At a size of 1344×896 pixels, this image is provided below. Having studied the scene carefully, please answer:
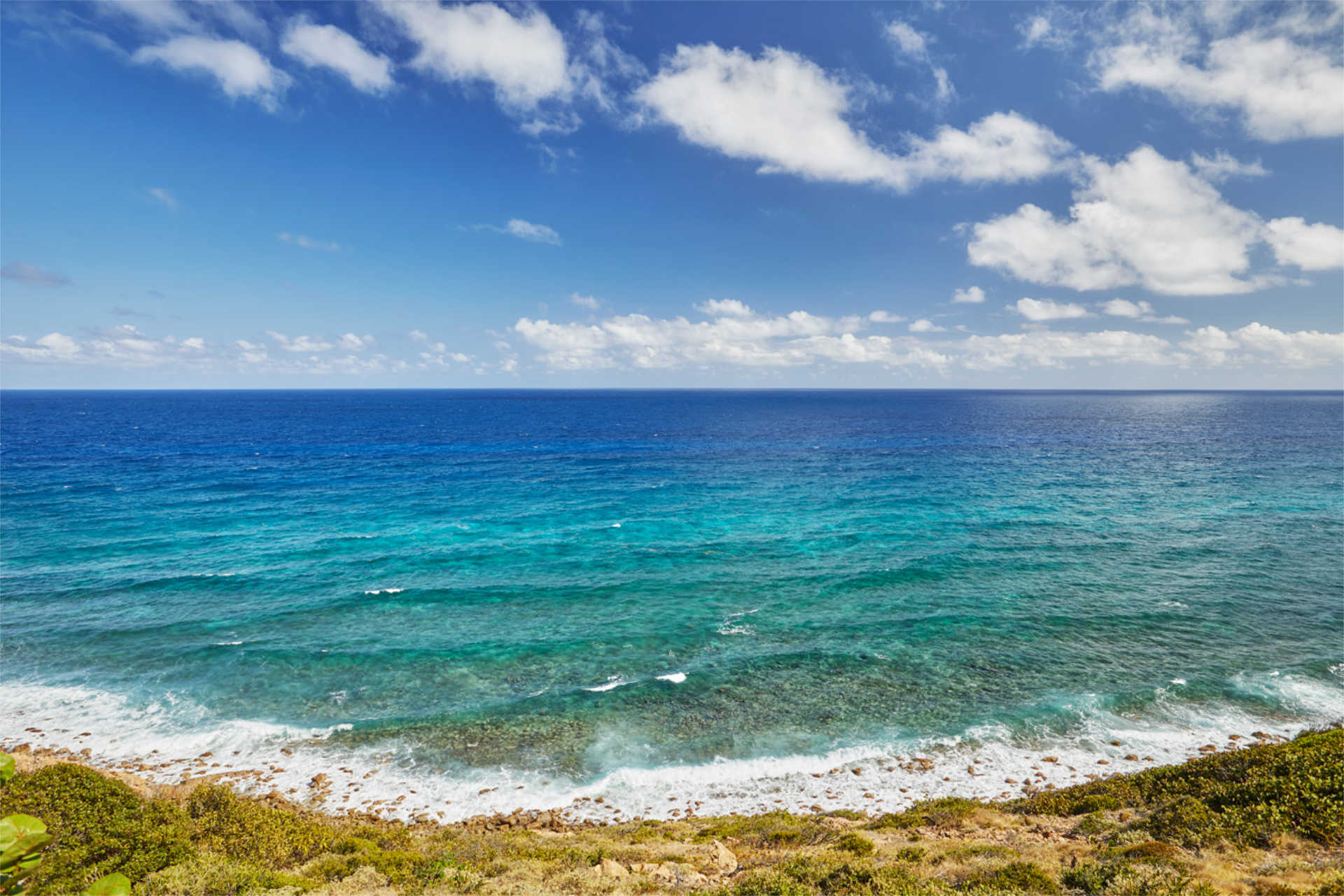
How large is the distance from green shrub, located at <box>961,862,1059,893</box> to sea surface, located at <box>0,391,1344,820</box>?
7.73 m

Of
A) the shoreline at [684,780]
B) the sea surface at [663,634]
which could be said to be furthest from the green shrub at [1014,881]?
the sea surface at [663,634]

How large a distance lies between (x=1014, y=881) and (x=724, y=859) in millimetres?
7497

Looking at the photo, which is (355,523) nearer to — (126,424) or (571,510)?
(571,510)

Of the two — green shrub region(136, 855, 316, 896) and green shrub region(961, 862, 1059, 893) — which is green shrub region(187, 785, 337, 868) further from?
green shrub region(961, 862, 1059, 893)

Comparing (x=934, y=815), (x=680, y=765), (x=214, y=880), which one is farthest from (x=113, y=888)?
(x=680, y=765)

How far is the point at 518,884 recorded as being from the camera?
14859 millimetres

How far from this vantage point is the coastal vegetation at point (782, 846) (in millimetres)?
13641

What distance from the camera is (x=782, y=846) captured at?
58.0ft

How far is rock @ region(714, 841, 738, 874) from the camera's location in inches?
634

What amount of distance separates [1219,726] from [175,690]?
50.4 metres

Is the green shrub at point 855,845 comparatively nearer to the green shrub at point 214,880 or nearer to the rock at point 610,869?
the rock at point 610,869

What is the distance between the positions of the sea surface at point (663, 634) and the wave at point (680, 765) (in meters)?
0.14

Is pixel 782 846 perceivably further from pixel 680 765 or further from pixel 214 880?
pixel 214 880

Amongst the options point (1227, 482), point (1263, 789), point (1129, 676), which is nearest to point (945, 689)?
point (1129, 676)
